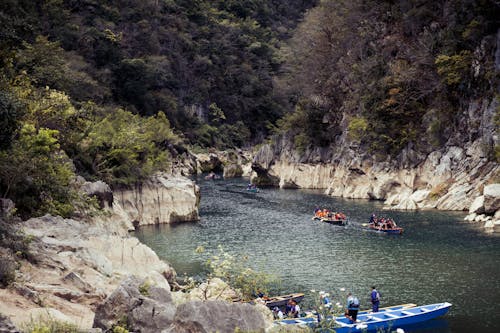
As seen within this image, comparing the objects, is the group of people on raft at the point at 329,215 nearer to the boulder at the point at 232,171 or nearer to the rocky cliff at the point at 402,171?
the rocky cliff at the point at 402,171

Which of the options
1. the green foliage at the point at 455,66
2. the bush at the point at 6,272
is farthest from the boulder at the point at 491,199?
the bush at the point at 6,272

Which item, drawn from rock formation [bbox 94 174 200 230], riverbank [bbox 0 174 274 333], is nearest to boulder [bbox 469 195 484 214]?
rock formation [bbox 94 174 200 230]

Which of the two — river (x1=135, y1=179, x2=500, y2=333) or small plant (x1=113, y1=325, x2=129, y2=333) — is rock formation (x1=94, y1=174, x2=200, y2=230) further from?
small plant (x1=113, y1=325, x2=129, y2=333)

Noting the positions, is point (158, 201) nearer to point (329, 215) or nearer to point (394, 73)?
point (329, 215)

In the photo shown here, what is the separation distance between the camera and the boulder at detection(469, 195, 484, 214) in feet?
142

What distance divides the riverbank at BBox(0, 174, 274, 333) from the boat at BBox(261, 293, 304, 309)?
2.37m

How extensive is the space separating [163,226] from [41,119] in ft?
44.5

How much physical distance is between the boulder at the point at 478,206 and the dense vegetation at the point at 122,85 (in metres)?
26.4

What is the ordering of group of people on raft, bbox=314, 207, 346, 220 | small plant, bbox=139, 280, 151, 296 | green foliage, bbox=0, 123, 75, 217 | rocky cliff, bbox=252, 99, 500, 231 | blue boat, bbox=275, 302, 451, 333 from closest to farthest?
small plant, bbox=139, 280, 151, 296, blue boat, bbox=275, 302, 451, 333, green foliage, bbox=0, 123, 75, 217, group of people on raft, bbox=314, 207, 346, 220, rocky cliff, bbox=252, 99, 500, 231

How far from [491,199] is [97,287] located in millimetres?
33272

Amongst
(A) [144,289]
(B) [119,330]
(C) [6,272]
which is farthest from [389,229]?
(B) [119,330]

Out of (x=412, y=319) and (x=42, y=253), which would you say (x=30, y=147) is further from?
(x=412, y=319)

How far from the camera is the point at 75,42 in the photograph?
7988 cm

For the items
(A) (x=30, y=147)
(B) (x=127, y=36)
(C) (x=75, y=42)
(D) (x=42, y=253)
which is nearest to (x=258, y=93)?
(B) (x=127, y=36)
